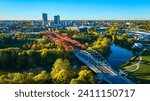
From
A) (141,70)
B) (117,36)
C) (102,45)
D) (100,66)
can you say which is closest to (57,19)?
(102,45)

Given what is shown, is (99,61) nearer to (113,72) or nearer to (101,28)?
(113,72)

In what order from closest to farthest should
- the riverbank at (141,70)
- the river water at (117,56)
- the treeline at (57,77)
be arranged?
the treeline at (57,77) < the riverbank at (141,70) < the river water at (117,56)

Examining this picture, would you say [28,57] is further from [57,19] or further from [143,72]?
[143,72]

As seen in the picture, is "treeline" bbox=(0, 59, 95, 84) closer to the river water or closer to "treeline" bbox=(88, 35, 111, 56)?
"treeline" bbox=(88, 35, 111, 56)

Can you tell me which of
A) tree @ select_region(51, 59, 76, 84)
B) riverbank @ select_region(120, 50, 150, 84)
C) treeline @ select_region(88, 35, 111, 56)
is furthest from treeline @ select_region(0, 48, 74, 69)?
riverbank @ select_region(120, 50, 150, 84)

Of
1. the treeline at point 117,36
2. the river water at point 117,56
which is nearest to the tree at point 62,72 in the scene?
the river water at point 117,56

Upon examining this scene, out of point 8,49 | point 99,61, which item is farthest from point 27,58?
point 99,61

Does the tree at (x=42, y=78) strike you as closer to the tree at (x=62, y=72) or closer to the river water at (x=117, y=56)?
the tree at (x=62, y=72)
